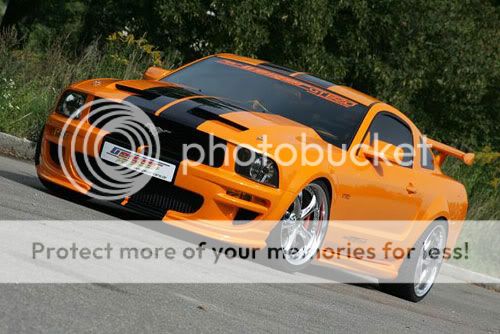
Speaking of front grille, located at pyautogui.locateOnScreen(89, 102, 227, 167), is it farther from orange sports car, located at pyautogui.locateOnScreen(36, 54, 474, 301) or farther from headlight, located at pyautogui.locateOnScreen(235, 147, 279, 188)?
headlight, located at pyautogui.locateOnScreen(235, 147, 279, 188)

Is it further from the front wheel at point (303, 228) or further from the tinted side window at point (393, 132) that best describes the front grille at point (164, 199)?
the tinted side window at point (393, 132)

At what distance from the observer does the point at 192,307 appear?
618 centimetres

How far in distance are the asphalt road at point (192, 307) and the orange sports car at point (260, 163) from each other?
0.33m

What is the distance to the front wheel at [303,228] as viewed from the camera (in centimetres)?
848

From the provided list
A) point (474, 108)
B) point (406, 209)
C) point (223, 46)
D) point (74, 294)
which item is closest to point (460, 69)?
point (474, 108)

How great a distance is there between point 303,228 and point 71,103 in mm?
2046

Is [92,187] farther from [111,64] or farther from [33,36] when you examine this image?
[33,36]

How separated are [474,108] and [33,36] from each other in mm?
12158

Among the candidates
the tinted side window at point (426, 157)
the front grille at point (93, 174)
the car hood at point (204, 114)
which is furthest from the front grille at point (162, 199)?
the tinted side window at point (426, 157)

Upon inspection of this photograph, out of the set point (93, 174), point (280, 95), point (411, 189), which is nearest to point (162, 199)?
point (93, 174)

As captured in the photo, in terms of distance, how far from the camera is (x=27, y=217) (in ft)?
25.9

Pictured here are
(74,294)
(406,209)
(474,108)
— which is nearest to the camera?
(74,294)

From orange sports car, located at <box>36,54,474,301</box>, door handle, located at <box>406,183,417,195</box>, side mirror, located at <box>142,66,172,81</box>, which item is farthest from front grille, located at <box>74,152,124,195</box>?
door handle, located at <box>406,183,417,195</box>

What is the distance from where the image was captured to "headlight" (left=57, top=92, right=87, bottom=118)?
8859 mm
